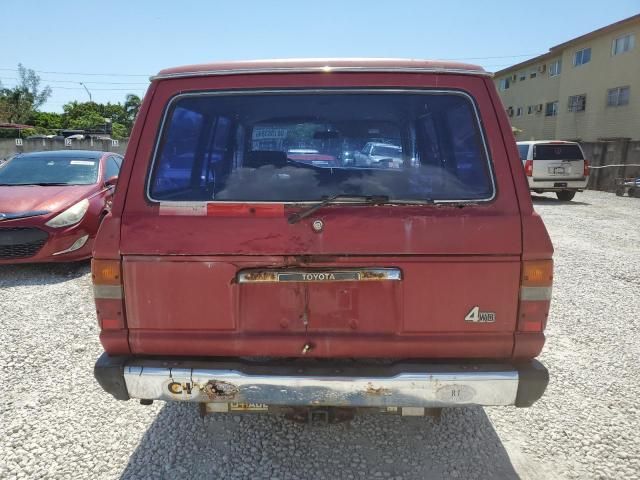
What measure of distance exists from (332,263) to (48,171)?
6.36 metres

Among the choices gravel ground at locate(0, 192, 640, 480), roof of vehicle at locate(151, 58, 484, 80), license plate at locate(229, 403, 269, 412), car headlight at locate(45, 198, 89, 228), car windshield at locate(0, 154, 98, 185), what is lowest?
gravel ground at locate(0, 192, 640, 480)

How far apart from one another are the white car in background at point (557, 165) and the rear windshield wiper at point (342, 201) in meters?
14.2

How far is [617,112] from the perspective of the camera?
2583cm

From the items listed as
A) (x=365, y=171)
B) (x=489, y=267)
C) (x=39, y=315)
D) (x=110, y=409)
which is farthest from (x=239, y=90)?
(x=39, y=315)

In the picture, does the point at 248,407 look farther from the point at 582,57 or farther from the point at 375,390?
the point at 582,57

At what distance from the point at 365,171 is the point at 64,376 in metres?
2.85

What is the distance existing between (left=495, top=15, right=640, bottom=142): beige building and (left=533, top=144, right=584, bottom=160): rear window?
381 inches

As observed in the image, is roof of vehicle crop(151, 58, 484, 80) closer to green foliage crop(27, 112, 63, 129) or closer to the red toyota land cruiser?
the red toyota land cruiser

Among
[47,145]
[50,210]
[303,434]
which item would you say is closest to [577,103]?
[50,210]

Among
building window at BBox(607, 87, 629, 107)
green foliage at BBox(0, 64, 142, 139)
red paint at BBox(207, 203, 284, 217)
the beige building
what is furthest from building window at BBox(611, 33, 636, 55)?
green foliage at BBox(0, 64, 142, 139)

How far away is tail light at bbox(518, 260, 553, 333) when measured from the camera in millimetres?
2107

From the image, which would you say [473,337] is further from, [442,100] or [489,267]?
[442,100]

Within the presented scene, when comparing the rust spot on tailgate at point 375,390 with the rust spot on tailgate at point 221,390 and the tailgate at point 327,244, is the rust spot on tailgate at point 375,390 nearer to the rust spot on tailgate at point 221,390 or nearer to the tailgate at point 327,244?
the tailgate at point 327,244

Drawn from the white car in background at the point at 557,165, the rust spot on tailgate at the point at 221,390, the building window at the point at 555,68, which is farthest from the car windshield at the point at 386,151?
the building window at the point at 555,68
